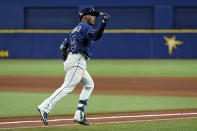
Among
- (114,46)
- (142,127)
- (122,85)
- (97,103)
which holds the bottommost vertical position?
(142,127)

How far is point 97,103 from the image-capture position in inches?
365

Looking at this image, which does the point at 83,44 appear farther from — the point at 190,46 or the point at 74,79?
the point at 190,46

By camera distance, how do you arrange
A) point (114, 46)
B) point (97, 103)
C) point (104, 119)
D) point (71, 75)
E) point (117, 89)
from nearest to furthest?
1. point (71, 75)
2. point (104, 119)
3. point (97, 103)
4. point (117, 89)
5. point (114, 46)

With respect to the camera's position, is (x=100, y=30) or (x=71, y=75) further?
(x=71, y=75)

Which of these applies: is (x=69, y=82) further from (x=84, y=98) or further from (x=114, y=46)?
(x=114, y=46)

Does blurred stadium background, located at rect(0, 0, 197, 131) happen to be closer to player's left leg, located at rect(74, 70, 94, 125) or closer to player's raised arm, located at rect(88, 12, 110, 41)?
player's left leg, located at rect(74, 70, 94, 125)

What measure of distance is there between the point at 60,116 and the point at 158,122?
1791 millimetres

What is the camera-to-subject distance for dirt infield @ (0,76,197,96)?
11.4 meters

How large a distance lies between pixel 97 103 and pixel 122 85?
3626 mm

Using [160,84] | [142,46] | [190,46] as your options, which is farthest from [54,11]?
[160,84]

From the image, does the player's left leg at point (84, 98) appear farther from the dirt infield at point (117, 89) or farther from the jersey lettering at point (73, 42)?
the jersey lettering at point (73, 42)

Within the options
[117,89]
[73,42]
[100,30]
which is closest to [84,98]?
[73,42]

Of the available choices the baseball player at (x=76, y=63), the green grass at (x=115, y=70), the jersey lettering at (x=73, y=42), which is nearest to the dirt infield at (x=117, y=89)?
the baseball player at (x=76, y=63)

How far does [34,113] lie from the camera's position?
311 inches
